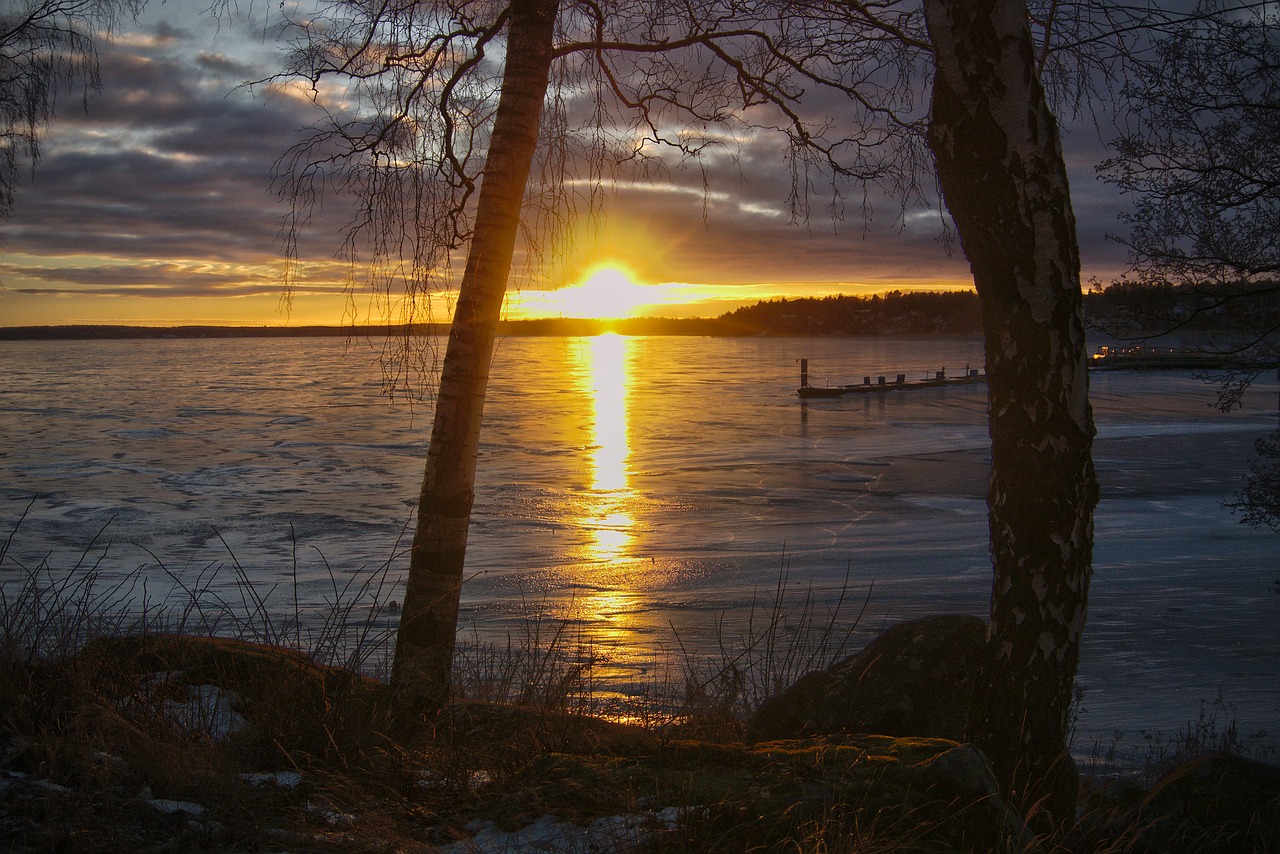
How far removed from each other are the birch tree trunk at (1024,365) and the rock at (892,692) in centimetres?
125

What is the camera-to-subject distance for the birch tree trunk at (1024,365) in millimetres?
3463

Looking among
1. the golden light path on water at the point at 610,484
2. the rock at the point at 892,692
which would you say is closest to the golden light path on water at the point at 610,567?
the golden light path on water at the point at 610,484

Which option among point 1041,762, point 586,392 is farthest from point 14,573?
point 586,392

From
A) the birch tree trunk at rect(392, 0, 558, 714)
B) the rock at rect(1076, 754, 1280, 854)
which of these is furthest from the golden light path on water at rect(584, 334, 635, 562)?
the rock at rect(1076, 754, 1280, 854)

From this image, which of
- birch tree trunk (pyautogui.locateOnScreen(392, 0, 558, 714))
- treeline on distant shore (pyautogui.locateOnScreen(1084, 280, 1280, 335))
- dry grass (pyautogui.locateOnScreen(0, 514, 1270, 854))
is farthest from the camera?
treeline on distant shore (pyautogui.locateOnScreen(1084, 280, 1280, 335))

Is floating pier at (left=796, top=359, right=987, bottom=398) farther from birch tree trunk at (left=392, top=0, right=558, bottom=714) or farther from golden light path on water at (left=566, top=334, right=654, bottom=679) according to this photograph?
birch tree trunk at (left=392, top=0, right=558, bottom=714)

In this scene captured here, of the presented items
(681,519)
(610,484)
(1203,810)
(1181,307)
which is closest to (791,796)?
(1203,810)

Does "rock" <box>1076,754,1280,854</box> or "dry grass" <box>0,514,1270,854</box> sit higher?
"dry grass" <box>0,514,1270,854</box>

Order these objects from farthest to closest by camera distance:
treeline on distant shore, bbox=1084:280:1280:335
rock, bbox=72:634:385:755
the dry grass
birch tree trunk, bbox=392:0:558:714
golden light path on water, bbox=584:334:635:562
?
golden light path on water, bbox=584:334:635:562, treeline on distant shore, bbox=1084:280:1280:335, birch tree trunk, bbox=392:0:558:714, rock, bbox=72:634:385:755, the dry grass

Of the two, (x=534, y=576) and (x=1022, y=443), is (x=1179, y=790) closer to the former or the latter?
(x=1022, y=443)

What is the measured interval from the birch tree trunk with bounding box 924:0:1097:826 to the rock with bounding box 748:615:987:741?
1.25 meters

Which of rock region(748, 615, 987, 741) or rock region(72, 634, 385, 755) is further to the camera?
rock region(748, 615, 987, 741)

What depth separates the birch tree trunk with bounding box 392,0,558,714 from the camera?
4770 millimetres

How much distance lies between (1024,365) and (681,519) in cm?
1400
